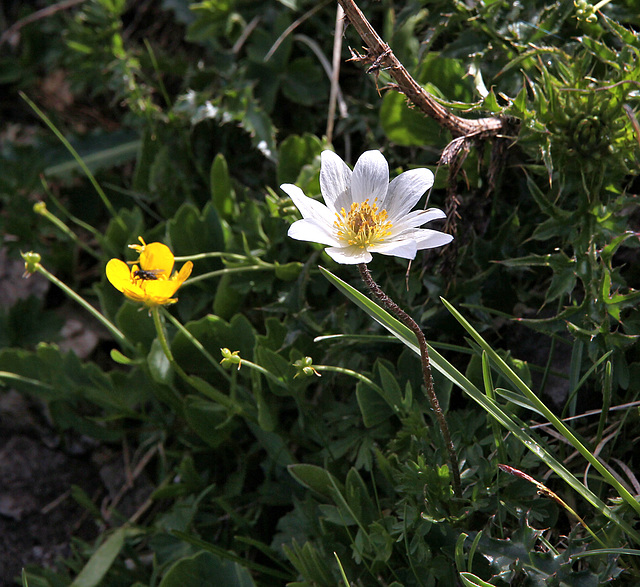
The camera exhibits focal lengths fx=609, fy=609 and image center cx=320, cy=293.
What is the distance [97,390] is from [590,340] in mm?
1769

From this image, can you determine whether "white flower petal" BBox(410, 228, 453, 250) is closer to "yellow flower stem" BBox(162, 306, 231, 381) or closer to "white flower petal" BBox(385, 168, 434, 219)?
"white flower petal" BBox(385, 168, 434, 219)

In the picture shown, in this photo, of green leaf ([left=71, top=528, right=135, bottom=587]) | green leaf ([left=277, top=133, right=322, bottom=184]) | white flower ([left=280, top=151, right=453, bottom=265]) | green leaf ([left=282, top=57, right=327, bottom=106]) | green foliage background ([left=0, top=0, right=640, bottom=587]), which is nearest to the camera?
white flower ([left=280, top=151, right=453, bottom=265])

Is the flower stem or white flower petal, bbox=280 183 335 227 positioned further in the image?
white flower petal, bbox=280 183 335 227

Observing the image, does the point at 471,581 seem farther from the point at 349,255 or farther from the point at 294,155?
the point at 294,155

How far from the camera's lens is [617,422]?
5.81ft

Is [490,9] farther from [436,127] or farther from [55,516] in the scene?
[55,516]

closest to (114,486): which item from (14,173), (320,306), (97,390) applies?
(97,390)

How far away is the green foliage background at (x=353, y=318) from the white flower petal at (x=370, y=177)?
1.03 feet

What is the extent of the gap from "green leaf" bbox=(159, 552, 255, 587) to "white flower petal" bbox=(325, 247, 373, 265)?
1.05 metres

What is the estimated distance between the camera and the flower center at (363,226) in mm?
1628

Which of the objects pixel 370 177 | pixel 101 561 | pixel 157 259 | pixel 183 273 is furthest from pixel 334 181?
pixel 101 561

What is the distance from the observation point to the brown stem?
→ 157cm

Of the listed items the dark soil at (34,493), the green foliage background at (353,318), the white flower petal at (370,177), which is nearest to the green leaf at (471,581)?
the green foliage background at (353,318)

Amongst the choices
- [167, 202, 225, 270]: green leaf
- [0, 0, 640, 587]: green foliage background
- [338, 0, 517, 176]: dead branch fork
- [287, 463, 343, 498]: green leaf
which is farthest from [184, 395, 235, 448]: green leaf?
[338, 0, 517, 176]: dead branch fork
